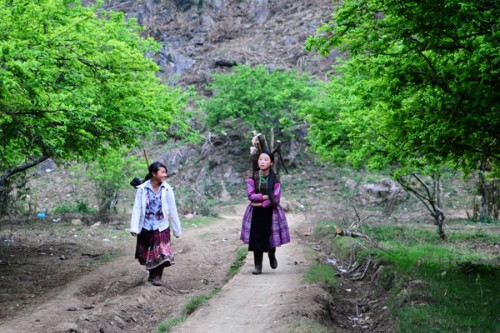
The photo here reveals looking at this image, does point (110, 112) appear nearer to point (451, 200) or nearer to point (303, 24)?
point (451, 200)

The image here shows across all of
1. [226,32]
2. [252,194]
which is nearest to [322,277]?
[252,194]

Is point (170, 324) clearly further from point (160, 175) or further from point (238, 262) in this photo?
point (238, 262)

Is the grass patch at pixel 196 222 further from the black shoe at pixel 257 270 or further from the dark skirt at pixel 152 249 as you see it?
the dark skirt at pixel 152 249

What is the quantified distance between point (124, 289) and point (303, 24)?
4578 centimetres

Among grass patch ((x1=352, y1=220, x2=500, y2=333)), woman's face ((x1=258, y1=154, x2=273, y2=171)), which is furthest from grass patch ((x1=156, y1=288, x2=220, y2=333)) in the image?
grass patch ((x1=352, y1=220, x2=500, y2=333))

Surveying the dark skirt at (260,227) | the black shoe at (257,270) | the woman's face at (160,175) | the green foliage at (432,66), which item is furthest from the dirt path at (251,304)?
the green foliage at (432,66)

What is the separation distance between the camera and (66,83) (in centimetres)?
1002

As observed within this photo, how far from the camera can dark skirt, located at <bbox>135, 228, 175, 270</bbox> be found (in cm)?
850

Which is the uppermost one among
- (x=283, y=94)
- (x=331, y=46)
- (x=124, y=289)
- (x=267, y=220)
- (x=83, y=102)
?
(x=283, y=94)

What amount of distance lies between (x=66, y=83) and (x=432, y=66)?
7.11m

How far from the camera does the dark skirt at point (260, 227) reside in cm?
891

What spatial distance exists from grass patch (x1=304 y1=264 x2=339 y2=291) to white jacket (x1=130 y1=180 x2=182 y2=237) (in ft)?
7.93

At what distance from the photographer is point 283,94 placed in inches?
1410

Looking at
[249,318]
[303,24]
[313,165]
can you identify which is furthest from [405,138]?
[303,24]
